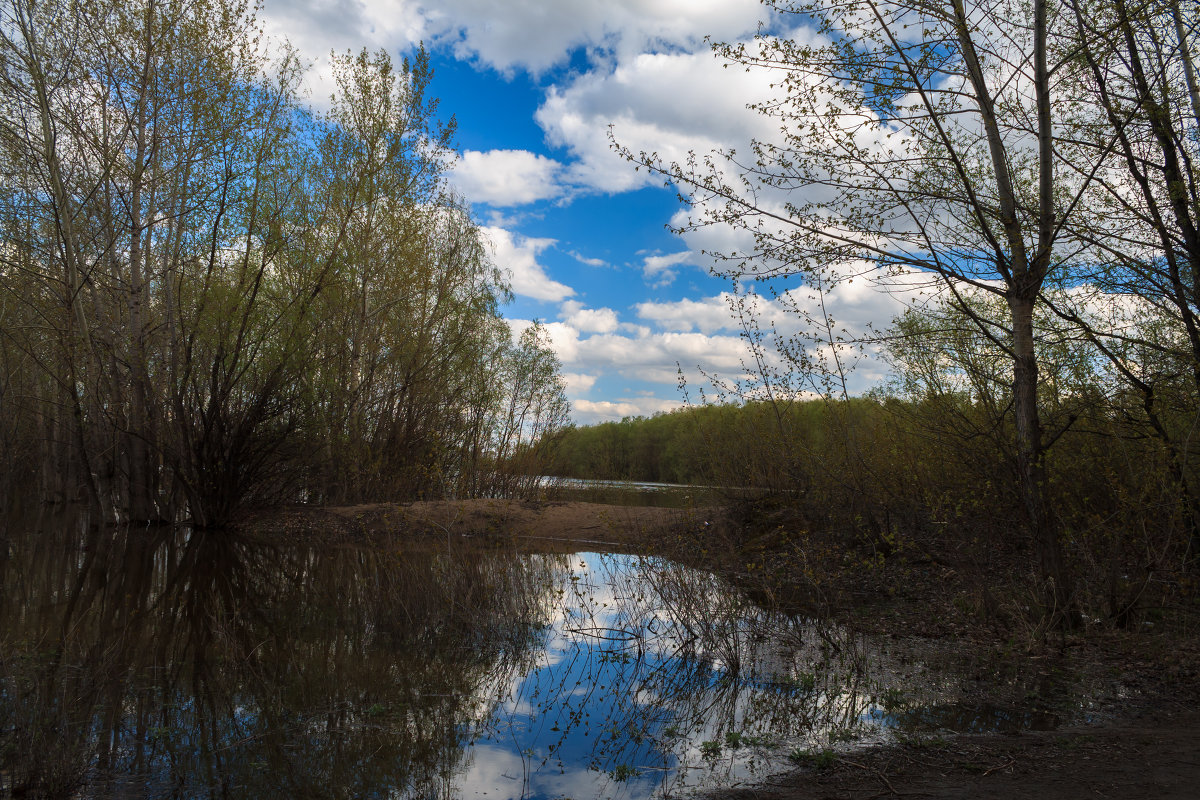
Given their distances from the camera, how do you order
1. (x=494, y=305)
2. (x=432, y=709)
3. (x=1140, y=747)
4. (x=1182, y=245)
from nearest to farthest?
(x=1140, y=747) → (x=432, y=709) → (x=1182, y=245) → (x=494, y=305)

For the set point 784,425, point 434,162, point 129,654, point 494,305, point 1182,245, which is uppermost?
point 434,162

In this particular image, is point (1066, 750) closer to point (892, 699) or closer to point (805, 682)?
point (892, 699)

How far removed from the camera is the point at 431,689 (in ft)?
15.6

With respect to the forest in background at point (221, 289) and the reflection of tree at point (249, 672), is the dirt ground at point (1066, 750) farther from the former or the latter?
the forest in background at point (221, 289)

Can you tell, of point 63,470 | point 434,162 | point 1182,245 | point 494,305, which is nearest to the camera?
point 1182,245

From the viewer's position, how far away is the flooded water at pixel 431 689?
136 inches

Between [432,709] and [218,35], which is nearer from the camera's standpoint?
[432,709]

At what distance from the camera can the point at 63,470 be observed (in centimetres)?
2247

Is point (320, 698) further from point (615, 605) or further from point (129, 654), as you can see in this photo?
point (615, 605)

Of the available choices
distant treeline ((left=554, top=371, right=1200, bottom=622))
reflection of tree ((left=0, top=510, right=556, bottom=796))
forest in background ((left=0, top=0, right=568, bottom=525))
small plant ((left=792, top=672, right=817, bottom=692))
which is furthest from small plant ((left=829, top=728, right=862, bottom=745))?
forest in background ((left=0, top=0, right=568, bottom=525))

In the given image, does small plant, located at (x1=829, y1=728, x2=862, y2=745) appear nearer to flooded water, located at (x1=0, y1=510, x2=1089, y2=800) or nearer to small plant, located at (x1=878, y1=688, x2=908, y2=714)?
flooded water, located at (x1=0, y1=510, x2=1089, y2=800)

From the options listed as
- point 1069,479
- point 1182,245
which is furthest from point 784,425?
point 1182,245

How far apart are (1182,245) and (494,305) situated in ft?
53.3

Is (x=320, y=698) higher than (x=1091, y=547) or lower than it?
lower
